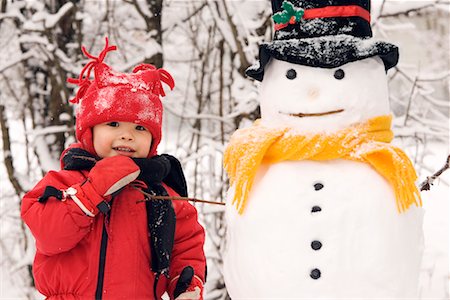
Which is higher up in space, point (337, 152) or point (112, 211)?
point (337, 152)

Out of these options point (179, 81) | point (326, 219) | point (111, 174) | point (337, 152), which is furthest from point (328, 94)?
point (179, 81)

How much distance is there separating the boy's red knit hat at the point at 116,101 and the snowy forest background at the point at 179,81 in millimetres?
1755

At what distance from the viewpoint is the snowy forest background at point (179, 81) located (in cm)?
405

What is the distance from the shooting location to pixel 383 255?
5.70 feet

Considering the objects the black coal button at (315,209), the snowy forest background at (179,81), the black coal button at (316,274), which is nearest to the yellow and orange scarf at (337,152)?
the black coal button at (315,209)

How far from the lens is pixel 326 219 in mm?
1750

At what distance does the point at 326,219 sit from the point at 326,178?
13cm

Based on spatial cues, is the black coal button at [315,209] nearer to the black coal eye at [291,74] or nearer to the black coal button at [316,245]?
the black coal button at [316,245]

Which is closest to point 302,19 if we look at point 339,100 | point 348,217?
point 339,100

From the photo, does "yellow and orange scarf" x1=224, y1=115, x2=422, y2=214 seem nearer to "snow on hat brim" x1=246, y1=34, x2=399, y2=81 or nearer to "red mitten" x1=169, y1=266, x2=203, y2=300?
"snow on hat brim" x1=246, y1=34, x2=399, y2=81

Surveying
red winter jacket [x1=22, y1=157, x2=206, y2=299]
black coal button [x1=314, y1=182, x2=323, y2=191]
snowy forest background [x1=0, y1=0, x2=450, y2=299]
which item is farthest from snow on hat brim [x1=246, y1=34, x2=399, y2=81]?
snowy forest background [x1=0, y1=0, x2=450, y2=299]

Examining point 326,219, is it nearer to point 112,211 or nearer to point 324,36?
point 324,36

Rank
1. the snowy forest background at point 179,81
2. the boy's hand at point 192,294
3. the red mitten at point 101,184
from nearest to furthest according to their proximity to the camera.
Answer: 1. the red mitten at point 101,184
2. the boy's hand at point 192,294
3. the snowy forest background at point 179,81

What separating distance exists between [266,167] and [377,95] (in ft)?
1.39
